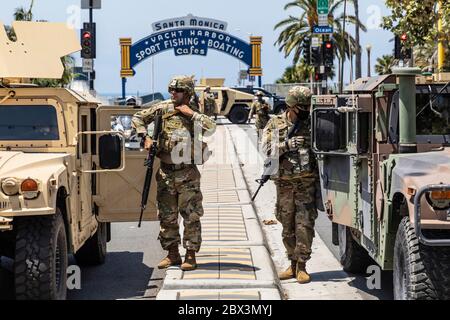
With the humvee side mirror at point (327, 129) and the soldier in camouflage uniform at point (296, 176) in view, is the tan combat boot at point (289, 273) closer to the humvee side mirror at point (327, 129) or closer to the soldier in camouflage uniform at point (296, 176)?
the soldier in camouflage uniform at point (296, 176)

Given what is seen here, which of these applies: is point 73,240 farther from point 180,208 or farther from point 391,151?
point 391,151

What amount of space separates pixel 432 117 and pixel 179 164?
7.91ft

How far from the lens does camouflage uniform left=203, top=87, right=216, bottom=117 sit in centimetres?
3753

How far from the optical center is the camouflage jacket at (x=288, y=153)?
8.54 meters

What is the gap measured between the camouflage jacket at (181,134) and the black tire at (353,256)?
172cm

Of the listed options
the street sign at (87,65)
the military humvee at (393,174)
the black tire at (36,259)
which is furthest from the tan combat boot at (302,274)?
the street sign at (87,65)

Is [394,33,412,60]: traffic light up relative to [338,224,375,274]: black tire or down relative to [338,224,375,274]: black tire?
up

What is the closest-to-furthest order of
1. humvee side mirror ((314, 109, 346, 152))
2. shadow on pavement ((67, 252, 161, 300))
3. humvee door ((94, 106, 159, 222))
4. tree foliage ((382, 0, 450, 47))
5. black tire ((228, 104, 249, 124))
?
humvee side mirror ((314, 109, 346, 152)) < shadow on pavement ((67, 252, 161, 300)) < humvee door ((94, 106, 159, 222)) < tree foliage ((382, 0, 450, 47)) < black tire ((228, 104, 249, 124))

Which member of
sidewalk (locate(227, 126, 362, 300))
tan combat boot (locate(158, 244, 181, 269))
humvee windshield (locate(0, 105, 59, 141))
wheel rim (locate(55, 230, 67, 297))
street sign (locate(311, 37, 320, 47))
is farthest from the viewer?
street sign (locate(311, 37, 320, 47))

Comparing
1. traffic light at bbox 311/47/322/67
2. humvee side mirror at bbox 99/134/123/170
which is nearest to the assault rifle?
humvee side mirror at bbox 99/134/123/170

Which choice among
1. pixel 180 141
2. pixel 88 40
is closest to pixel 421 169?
pixel 180 141

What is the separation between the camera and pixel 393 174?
22.4 feet

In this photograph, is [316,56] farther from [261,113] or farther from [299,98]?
[299,98]

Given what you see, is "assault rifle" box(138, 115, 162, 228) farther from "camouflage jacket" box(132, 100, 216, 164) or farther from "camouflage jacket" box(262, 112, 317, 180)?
"camouflage jacket" box(262, 112, 317, 180)
